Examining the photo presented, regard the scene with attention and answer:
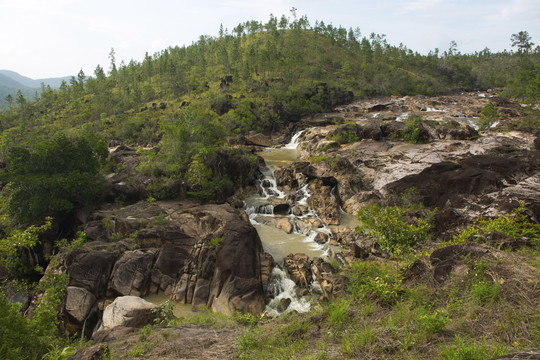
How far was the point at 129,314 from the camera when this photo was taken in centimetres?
1116

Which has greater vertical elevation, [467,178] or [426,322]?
[467,178]

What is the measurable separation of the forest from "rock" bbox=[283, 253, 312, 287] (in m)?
10.1

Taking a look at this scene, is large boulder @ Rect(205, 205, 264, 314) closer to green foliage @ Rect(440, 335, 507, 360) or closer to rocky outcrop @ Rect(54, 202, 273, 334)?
rocky outcrop @ Rect(54, 202, 273, 334)

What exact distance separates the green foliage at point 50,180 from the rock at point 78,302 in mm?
7524

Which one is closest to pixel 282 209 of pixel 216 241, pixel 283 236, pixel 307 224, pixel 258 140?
pixel 307 224

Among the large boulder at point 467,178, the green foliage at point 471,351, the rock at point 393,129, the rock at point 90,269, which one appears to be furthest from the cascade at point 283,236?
the rock at point 393,129

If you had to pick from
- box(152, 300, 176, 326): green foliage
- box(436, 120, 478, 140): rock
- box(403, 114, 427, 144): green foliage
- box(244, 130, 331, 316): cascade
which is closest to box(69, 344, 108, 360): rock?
box(152, 300, 176, 326): green foliage

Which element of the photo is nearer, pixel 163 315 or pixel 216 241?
pixel 163 315

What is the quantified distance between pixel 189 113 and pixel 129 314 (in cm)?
2230

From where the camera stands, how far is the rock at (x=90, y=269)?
48.0 ft

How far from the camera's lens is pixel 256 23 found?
Answer: 115688mm

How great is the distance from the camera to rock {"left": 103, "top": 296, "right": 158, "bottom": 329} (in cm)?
1097

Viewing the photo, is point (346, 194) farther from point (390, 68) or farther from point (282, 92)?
point (390, 68)

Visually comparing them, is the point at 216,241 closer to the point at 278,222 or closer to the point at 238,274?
the point at 238,274
